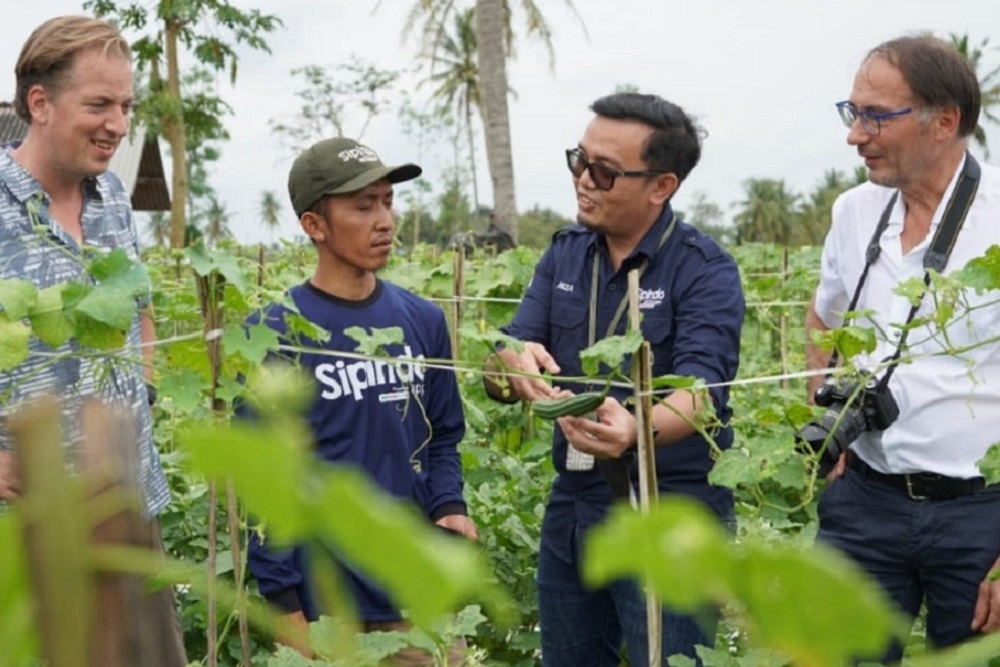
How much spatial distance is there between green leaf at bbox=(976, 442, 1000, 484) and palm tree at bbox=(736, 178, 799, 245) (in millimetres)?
56241

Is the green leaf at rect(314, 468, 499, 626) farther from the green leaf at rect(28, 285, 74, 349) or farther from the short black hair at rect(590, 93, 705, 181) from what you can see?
the short black hair at rect(590, 93, 705, 181)


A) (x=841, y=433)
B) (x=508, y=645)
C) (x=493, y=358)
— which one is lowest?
(x=508, y=645)

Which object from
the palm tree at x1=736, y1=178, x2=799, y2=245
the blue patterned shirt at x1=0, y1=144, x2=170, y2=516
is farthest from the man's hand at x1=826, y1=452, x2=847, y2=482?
the palm tree at x1=736, y1=178, x2=799, y2=245

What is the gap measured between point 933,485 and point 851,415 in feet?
0.77

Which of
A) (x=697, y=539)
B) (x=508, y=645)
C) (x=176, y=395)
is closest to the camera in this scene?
(x=697, y=539)

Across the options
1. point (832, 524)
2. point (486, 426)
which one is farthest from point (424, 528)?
point (486, 426)

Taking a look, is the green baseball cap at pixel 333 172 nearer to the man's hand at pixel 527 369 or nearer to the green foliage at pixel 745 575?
the man's hand at pixel 527 369

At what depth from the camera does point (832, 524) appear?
308 centimetres

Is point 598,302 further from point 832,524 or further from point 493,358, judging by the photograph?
point 832,524

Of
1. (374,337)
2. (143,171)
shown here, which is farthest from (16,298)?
(143,171)

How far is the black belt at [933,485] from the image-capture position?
2.86 meters

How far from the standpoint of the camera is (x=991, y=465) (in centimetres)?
262

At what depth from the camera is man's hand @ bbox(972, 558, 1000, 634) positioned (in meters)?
2.74

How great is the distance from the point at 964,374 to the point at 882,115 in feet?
1.91
